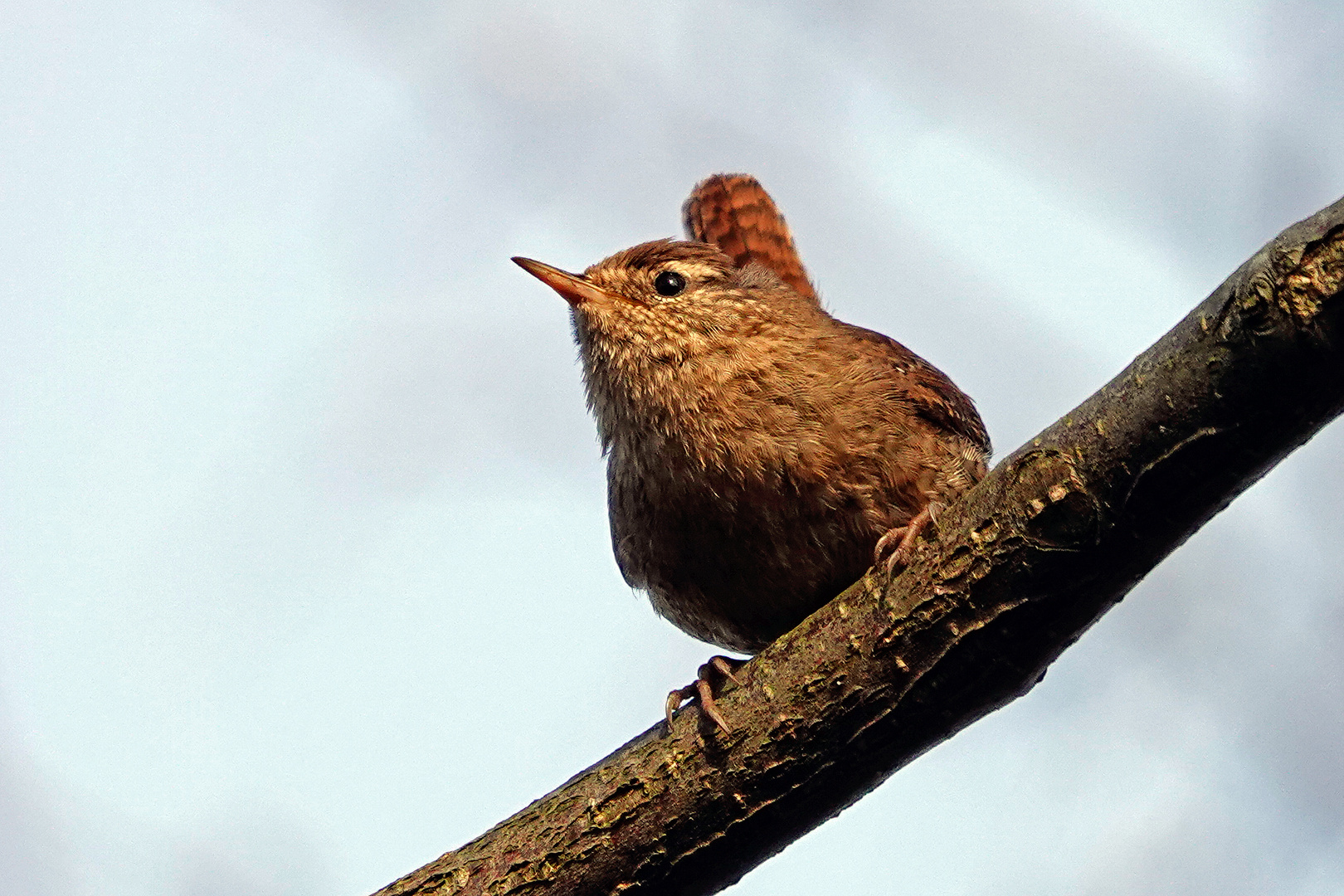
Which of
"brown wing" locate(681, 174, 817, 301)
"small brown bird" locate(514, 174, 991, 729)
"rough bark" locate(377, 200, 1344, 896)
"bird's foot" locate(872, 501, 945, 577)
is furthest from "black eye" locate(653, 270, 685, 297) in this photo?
"rough bark" locate(377, 200, 1344, 896)

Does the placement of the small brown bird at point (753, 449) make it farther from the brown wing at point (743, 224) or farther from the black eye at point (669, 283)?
the brown wing at point (743, 224)

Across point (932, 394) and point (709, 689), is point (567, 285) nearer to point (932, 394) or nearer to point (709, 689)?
point (932, 394)

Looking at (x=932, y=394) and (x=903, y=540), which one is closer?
(x=903, y=540)

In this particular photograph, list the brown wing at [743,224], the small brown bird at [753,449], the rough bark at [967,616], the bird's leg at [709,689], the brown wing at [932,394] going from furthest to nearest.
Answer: the brown wing at [743,224]
the brown wing at [932,394]
the small brown bird at [753,449]
the bird's leg at [709,689]
the rough bark at [967,616]

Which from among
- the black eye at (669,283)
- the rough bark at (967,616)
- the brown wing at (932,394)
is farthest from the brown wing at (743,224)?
the rough bark at (967,616)

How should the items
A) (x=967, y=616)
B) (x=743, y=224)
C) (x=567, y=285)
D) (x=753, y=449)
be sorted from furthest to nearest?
(x=743, y=224)
(x=567, y=285)
(x=753, y=449)
(x=967, y=616)

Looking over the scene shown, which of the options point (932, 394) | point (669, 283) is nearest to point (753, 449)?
point (932, 394)
